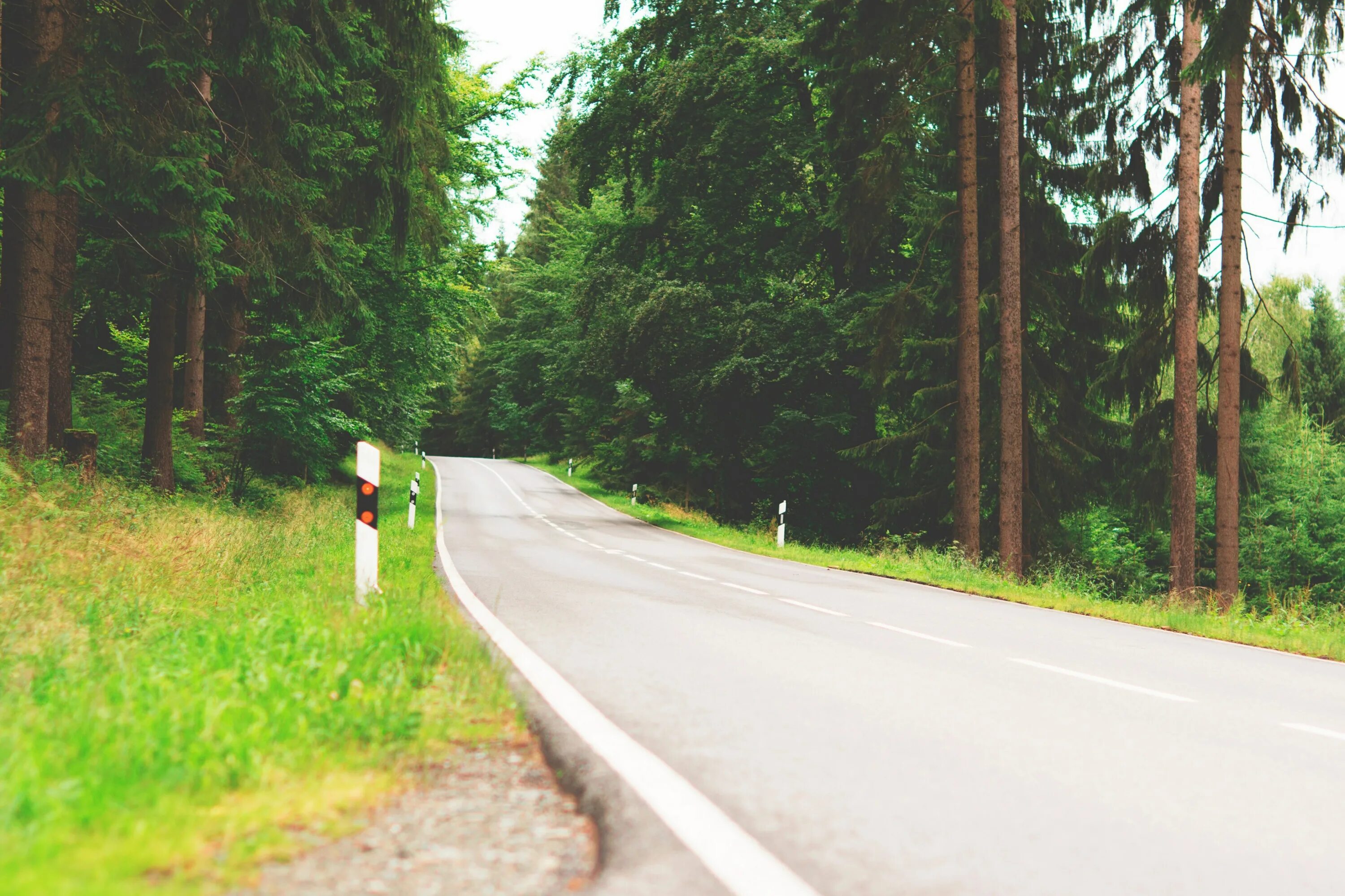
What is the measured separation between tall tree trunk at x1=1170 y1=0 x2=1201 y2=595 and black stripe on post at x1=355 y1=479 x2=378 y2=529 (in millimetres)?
12663

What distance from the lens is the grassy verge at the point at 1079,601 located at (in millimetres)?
9852

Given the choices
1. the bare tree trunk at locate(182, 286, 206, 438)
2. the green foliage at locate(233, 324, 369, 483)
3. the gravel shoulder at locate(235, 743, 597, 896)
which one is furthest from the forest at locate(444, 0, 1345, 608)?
the gravel shoulder at locate(235, 743, 597, 896)

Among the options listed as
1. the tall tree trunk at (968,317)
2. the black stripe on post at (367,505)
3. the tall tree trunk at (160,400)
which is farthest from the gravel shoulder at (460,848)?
the tall tree trunk at (968,317)

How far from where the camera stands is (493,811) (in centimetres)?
336

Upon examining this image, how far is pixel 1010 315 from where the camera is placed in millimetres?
16734

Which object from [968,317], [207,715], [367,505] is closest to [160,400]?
[367,505]

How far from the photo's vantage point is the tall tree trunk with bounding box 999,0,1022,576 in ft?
54.7

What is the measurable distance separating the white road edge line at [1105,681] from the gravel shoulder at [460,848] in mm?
4157

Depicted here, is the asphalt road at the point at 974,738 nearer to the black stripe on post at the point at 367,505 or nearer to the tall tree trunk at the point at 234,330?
the black stripe on post at the point at 367,505

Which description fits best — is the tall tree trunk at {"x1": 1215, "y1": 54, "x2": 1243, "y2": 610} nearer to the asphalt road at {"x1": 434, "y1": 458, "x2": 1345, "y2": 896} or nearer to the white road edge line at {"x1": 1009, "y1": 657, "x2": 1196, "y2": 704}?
the asphalt road at {"x1": 434, "y1": 458, "x2": 1345, "y2": 896}

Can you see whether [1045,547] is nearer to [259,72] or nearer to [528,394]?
[259,72]

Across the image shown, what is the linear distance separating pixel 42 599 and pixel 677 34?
22.5 meters

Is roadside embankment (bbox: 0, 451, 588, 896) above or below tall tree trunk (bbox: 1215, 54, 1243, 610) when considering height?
below

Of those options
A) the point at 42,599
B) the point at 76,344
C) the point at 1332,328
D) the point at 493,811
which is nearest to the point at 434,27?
the point at 42,599
